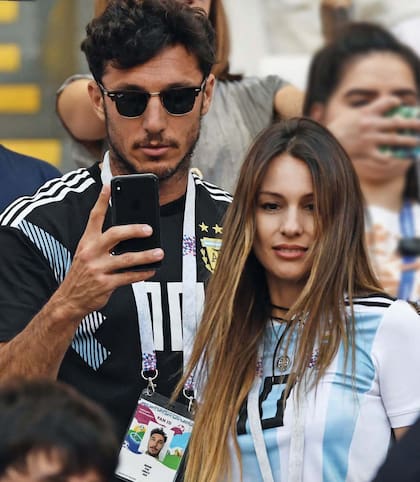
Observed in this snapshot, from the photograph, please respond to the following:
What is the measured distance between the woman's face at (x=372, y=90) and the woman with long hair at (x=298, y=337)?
14.7 inches

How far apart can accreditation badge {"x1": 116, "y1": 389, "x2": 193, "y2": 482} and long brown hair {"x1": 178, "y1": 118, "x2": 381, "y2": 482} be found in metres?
0.12

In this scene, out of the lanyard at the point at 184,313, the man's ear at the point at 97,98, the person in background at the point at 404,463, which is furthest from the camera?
the man's ear at the point at 97,98

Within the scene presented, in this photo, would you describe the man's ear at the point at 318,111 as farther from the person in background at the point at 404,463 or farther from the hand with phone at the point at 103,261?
the person in background at the point at 404,463

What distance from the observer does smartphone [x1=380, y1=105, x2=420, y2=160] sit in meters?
4.22

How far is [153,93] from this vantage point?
4402 mm

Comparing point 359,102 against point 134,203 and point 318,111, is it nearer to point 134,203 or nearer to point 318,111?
point 318,111

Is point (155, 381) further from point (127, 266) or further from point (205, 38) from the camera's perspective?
point (205, 38)

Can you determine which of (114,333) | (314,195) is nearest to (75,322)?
(114,333)

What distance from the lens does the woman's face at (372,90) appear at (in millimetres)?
4418

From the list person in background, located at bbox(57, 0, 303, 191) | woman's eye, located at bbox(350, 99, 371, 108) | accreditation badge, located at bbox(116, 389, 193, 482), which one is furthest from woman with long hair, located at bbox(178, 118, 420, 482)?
person in background, located at bbox(57, 0, 303, 191)

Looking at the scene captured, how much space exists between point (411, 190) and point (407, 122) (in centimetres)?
38

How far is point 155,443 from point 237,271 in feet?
1.78

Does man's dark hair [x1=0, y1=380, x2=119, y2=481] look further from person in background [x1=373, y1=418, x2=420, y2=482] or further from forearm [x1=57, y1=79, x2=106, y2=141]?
forearm [x1=57, y1=79, x2=106, y2=141]

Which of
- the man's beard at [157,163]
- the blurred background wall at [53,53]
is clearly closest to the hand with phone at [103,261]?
the man's beard at [157,163]
